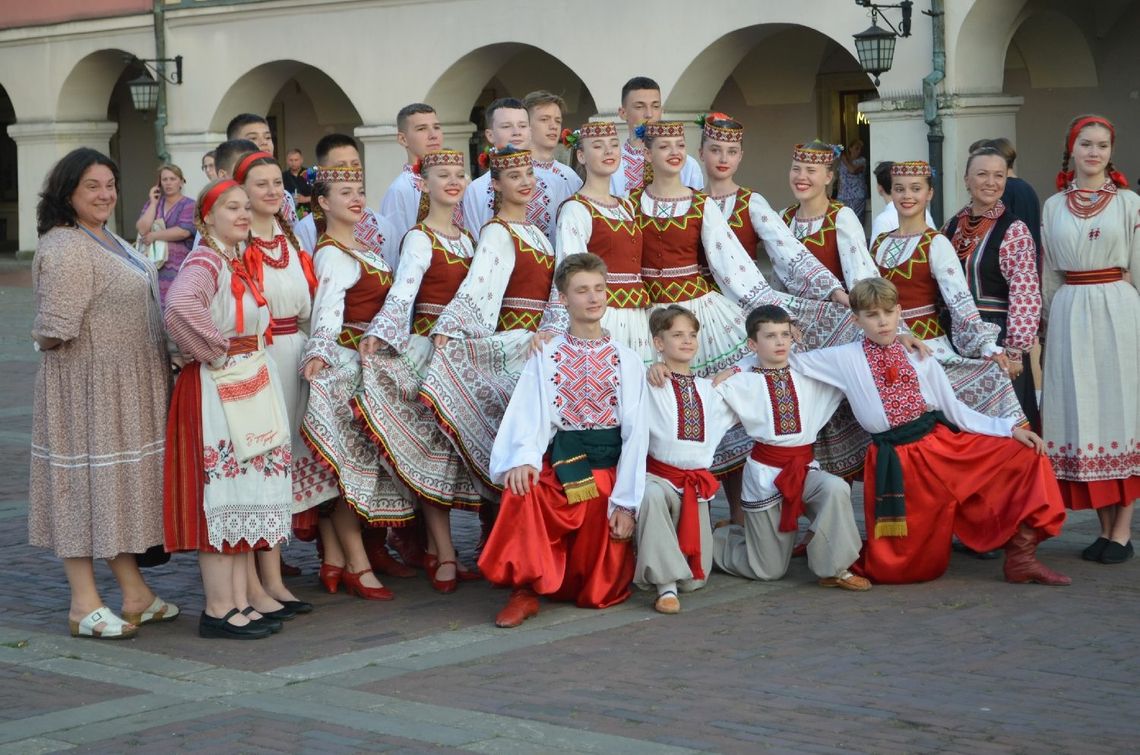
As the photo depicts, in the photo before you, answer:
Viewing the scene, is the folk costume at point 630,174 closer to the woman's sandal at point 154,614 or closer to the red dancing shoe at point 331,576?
the red dancing shoe at point 331,576

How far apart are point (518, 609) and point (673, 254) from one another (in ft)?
5.73

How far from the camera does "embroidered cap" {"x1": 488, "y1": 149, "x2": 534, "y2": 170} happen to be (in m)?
6.96

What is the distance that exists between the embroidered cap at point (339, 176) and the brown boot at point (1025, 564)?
309cm

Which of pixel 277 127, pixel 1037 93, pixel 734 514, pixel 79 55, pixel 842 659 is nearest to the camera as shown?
pixel 842 659

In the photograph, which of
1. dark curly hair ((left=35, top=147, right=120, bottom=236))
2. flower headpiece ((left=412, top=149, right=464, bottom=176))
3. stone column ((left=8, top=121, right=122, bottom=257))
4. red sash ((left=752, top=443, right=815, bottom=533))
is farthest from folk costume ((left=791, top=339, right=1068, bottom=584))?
stone column ((left=8, top=121, right=122, bottom=257))

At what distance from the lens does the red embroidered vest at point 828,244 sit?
7.27 metres

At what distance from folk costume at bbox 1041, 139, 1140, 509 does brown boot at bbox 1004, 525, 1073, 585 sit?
0.54 metres

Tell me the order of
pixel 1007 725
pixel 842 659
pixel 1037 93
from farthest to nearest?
pixel 1037 93 < pixel 842 659 < pixel 1007 725

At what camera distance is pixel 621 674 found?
5.50m

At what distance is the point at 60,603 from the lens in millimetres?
6781

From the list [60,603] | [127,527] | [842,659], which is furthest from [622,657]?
[60,603]

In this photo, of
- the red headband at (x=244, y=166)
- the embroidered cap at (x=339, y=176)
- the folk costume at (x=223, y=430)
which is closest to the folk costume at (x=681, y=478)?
the folk costume at (x=223, y=430)

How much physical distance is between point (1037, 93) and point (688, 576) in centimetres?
1509

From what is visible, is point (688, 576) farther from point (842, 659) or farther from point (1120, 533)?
point (1120, 533)
